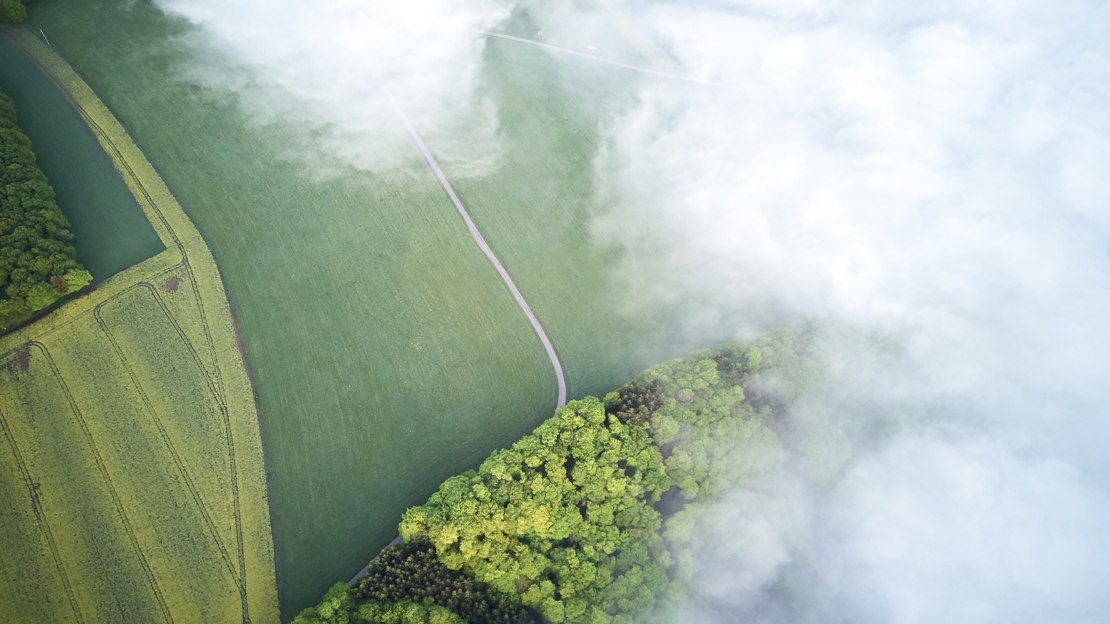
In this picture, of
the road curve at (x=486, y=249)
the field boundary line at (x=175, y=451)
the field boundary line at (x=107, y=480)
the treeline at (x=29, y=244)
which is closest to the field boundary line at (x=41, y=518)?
the field boundary line at (x=107, y=480)

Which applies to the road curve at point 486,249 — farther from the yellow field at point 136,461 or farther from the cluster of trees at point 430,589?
the yellow field at point 136,461

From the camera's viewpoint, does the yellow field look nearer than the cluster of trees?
No

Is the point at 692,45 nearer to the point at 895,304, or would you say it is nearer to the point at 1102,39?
the point at 895,304

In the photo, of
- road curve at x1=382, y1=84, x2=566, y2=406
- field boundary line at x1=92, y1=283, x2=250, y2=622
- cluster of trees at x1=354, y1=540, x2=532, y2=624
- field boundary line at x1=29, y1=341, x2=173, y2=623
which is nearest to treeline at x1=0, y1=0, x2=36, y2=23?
field boundary line at x1=92, y1=283, x2=250, y2=622

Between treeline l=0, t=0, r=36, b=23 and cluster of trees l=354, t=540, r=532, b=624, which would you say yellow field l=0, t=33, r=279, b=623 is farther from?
treeline l=0, t=0, r=36, b=23

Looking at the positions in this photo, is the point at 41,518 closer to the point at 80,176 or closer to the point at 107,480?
the point at 107,480

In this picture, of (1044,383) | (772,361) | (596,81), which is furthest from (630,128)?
(1044,383)
